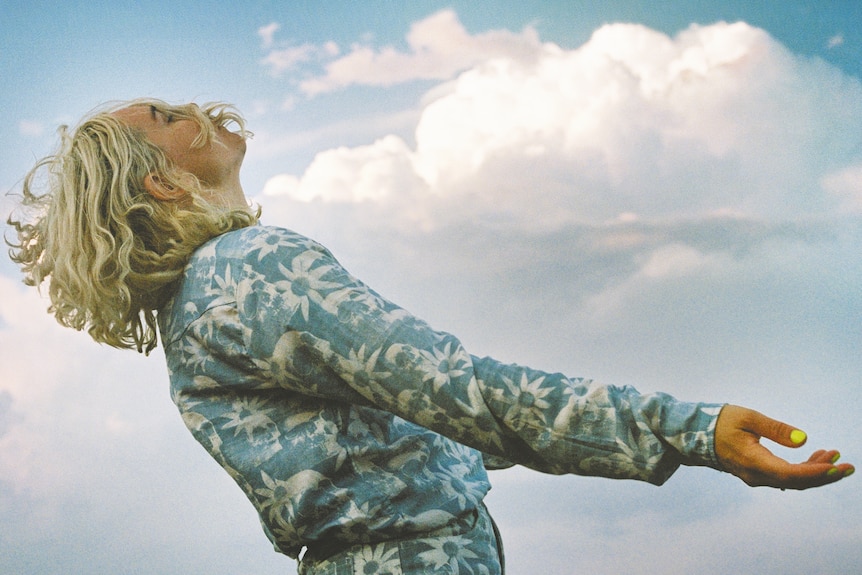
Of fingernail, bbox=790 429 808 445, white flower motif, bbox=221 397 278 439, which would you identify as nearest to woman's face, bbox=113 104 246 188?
white flower motif, bbox=221 397 278 439

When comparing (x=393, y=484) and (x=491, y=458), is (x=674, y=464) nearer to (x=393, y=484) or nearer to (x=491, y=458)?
(x=393, y=484)

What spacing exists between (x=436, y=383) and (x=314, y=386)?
297 millimetres

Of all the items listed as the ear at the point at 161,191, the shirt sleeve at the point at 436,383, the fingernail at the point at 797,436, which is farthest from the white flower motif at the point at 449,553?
the ear at the point at 161,191

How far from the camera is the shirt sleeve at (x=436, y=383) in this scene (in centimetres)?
158

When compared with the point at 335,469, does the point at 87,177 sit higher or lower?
higher

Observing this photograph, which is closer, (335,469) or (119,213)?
(335,469)

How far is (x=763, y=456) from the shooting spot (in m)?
1.45

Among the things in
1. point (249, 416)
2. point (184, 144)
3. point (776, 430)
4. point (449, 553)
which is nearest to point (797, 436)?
point (776, 430)

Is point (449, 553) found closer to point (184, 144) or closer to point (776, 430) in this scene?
point (776, 430)

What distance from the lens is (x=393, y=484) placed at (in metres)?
1.90

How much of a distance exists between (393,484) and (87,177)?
Result: 1.17 metres

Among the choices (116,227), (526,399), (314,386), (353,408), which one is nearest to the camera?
(526,399)

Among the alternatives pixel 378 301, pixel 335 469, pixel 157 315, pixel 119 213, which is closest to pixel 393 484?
pixel 335 469

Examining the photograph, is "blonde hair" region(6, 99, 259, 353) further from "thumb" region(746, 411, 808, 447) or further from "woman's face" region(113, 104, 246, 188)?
"thumb" region(746, 411, 808, 447)
